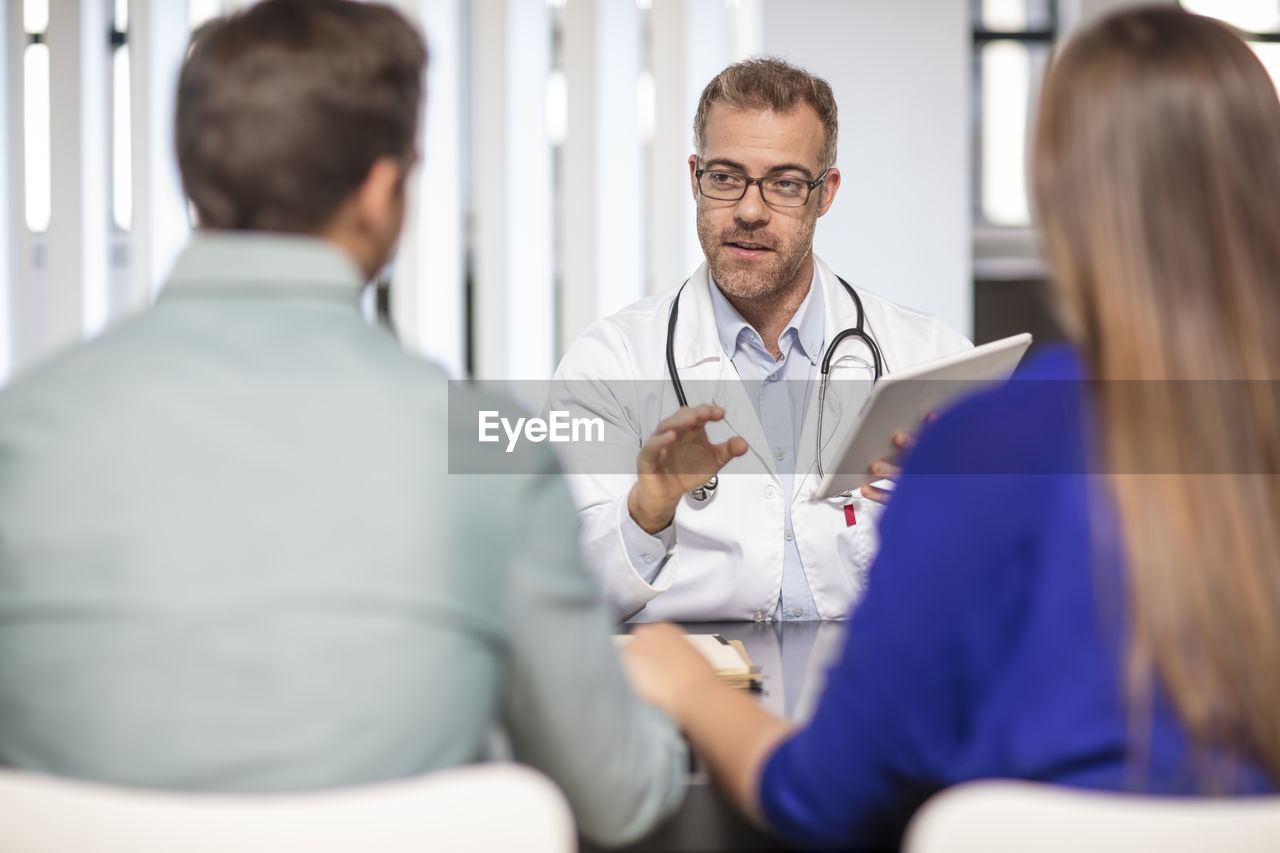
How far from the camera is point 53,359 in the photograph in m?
0.77

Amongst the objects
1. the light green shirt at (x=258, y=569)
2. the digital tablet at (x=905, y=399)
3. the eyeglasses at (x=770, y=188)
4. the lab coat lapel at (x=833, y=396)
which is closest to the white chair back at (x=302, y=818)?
the light green shirt at (x=258, y=569)

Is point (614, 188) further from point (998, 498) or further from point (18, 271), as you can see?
point (998, 498)

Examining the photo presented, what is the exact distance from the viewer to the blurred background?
2.91 metres

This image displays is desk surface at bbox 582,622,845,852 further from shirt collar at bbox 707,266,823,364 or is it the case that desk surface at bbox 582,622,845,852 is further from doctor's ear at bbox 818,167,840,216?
doctor's ear at bbox 818,167,840,216

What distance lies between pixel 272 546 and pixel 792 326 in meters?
1.53

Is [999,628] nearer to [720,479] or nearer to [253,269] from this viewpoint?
[253,269]

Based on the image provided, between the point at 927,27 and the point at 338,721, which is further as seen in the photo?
the point at 927,27

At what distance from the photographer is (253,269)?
775 mm

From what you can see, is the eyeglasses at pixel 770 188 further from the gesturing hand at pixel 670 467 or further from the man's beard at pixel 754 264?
the gesturing hand at pixel 670 467

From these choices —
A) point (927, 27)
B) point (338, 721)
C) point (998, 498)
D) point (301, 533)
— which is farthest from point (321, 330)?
point (927, 27)

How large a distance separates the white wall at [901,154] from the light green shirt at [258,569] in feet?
7.93

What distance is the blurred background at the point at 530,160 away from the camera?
115 inches

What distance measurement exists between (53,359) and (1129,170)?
2.39 ft

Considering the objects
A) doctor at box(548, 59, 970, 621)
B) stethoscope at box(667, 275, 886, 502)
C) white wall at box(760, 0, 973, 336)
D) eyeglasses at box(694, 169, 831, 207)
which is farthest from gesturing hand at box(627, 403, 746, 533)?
white wall at box(760, 0, 973, 336)
